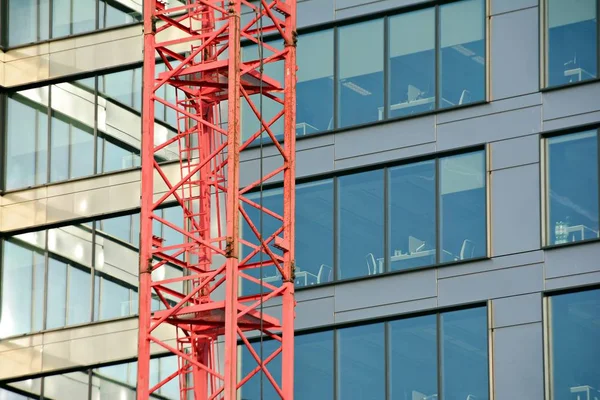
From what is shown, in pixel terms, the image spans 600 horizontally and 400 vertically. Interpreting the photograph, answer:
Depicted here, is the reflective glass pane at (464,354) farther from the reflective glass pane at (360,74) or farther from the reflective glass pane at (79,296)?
the reflective glass pane at (79,296)

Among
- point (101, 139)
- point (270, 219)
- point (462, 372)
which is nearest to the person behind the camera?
point (462, 372)

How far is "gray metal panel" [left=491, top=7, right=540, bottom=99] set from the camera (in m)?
55.7

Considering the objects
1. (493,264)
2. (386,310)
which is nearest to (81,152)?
(386,310)

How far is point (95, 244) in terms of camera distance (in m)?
62.2

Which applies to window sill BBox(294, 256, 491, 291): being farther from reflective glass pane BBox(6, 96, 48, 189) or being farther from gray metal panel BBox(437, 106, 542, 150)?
reflective glass pane BBox(6, 96, 48, 189)

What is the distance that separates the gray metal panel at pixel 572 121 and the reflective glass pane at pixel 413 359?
22.0 feet

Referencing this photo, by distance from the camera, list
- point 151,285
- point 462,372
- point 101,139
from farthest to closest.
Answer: point 101,139
point 462,372
point 151,285

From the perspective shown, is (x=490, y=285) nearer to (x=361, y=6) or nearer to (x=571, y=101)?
(x=571, y=101)

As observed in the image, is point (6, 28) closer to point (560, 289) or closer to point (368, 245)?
point (368, 245)

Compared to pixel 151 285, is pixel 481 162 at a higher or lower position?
higher

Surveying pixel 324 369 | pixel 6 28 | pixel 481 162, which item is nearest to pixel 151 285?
pixel 324 369

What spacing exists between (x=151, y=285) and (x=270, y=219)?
30.0 feet

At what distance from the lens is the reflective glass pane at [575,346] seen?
52.2m

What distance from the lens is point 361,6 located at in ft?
194
